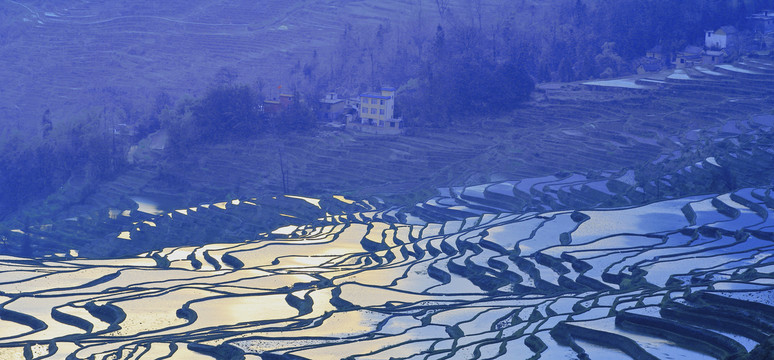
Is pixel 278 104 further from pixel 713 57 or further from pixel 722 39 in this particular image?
pixel 722 39

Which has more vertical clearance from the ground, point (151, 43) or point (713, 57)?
point (713, 57)

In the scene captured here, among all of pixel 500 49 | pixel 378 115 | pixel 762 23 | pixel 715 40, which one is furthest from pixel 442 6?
pixel 378 115

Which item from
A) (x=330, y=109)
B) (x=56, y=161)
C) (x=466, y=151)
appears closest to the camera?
(x=466, y=151)

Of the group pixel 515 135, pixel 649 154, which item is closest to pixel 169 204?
pixel 515 135

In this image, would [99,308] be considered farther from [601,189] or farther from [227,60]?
[227,60]

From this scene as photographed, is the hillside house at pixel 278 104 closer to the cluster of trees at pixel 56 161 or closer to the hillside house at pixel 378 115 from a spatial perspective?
the hillside house at pixel 378 115

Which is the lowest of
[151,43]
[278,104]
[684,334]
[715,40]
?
[684,334]
